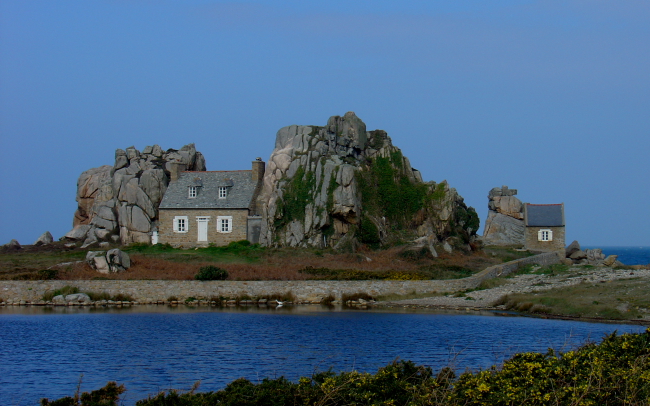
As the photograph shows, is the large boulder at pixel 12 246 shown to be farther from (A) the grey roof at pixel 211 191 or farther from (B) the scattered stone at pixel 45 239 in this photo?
(A) the grey roof at pixel 211 191

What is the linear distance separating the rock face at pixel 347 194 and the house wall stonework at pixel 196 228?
2333mm

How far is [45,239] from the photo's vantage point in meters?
66.7

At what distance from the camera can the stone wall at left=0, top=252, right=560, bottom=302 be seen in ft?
144

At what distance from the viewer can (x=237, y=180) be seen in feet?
207

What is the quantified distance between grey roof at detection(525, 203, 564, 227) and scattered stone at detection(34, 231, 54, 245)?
1807 inches

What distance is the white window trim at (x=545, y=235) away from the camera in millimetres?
70688

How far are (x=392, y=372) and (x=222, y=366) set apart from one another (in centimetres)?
1006

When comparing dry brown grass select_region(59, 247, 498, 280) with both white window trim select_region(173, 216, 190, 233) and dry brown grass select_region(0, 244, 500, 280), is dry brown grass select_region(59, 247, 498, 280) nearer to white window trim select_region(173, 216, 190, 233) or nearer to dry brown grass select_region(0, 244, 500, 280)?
dry brown grass select_region(0, 244, 500, 280)

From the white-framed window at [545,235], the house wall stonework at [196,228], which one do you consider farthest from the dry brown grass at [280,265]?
the white-framed window at [545,235]

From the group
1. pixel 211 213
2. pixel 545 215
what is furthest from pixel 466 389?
pixel 545 215

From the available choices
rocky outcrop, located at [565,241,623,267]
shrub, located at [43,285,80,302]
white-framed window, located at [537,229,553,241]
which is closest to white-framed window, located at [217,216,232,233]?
shrub, located at [43,285,80,302]

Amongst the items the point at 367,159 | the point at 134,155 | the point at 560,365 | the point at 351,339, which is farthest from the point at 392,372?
the point at 134,155

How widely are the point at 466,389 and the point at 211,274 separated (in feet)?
102

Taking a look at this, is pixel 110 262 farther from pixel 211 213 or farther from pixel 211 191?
pixel 211 191
